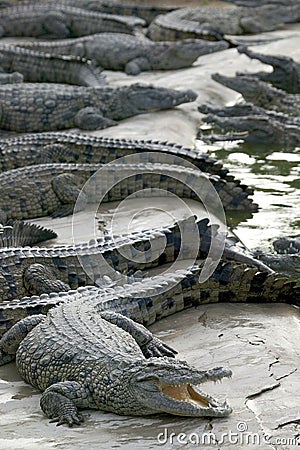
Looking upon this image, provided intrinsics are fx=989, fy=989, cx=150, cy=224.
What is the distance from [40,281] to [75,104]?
455cm

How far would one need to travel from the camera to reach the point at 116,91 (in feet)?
33.8

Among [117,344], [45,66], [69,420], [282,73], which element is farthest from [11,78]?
[69,420]

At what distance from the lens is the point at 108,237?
621 centimetres

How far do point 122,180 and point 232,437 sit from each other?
395 centimetres

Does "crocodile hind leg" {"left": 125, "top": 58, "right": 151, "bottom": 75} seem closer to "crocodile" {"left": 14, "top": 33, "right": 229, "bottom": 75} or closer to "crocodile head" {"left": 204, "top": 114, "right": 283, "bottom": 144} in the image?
"crocodile" {"left": 14, "top": 33, "right": 229, "bottom": 75}

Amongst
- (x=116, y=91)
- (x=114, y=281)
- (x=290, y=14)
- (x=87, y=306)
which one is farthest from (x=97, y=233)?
(x=290, y=14)

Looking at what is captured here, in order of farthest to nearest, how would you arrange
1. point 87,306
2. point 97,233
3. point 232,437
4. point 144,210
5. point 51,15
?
1. point 51,15
2. point 144,210
3. point 97,233
4. point 87,306
5. point 232,437

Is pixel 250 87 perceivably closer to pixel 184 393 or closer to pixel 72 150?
pixel 72 150

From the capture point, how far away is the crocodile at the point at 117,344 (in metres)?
4.25

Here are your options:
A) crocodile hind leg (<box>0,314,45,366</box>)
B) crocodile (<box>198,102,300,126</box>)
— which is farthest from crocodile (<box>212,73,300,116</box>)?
crocodile hind leg (<box>0,314,45,366</box>)

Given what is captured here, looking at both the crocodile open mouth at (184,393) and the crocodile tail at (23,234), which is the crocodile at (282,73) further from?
the crocodile open mouth at (184,393)

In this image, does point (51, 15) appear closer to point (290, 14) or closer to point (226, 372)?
point (290, 14)

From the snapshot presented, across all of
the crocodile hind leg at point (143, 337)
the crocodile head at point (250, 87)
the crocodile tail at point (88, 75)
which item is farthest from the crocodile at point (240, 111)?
the crocodile hind leg at point (143, 337)

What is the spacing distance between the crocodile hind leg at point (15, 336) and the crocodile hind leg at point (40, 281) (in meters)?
0.70
